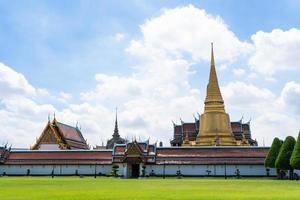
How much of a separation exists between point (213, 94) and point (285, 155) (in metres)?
37.1

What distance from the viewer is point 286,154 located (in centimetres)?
4872

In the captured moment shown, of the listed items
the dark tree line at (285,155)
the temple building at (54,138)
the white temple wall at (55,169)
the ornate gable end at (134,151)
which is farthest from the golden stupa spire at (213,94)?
the dark tree line at (285,155)

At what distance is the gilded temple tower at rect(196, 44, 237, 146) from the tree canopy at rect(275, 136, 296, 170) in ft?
90.7

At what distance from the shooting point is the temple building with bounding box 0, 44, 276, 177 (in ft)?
209

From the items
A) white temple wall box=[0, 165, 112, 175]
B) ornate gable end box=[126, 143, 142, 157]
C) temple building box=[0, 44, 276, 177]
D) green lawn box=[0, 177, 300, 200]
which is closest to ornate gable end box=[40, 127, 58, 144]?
temple building box=[0, 44, 276, 177]

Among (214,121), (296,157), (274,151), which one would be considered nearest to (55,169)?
(214,121)

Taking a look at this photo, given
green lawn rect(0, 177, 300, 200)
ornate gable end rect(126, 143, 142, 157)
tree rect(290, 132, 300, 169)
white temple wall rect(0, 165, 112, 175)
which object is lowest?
green lawn rect(0, 177, 300, 200)

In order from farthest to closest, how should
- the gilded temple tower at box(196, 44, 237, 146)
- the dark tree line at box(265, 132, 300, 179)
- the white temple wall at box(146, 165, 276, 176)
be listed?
the gilded temple tower at box(196, 44, 237, 146) → the white temple wall at box(146, 165, 276, 176) → the dark tree line at box(265, 132, 300, 179)

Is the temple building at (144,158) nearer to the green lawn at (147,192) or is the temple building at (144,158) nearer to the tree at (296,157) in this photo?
the tree at (296,157)

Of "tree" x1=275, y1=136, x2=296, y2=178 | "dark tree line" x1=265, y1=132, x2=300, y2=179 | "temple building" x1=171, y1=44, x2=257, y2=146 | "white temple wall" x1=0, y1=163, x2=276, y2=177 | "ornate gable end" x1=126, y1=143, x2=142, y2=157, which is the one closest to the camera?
"dark tree line" x1=265, y1=132, x2=300, y2=179

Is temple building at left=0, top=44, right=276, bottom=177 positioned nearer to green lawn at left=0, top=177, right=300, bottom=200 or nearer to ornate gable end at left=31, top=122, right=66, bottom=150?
ornate gable end at left=31, top=122, right=66, bottom=150

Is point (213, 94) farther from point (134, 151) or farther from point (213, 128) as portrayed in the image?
point (134, 151)

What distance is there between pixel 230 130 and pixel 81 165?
29654mm

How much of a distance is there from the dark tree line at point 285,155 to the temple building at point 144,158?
8682 mm
